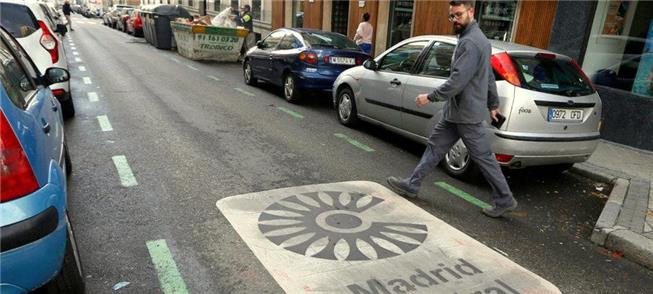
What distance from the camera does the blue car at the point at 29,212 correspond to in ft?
6.92

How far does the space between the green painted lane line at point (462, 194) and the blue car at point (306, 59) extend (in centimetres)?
444

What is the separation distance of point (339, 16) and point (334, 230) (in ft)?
47.9

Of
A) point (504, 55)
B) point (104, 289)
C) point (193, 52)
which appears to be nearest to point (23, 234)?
point (104, 289)

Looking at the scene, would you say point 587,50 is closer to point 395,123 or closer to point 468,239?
point 395,123

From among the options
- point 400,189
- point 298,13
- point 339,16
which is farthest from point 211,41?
point 400,189

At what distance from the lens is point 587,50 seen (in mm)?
8633

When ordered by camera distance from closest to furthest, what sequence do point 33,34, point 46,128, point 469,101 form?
point 46,128
point 469,101
point 33,34

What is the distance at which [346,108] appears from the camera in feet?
25.6

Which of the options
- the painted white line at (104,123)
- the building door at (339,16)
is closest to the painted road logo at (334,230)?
the painted white line at (104,123)

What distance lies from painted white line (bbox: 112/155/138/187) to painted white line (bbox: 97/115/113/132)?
1.39 metres

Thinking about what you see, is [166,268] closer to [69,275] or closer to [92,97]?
[69,275]

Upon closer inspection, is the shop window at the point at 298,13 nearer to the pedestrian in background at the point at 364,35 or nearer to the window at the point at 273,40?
the pedestrian in background at the point at 364,35

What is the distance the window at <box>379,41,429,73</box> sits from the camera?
20.3 feet

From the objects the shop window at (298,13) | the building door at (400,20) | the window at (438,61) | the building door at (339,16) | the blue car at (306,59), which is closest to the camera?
the window at (438,61)
